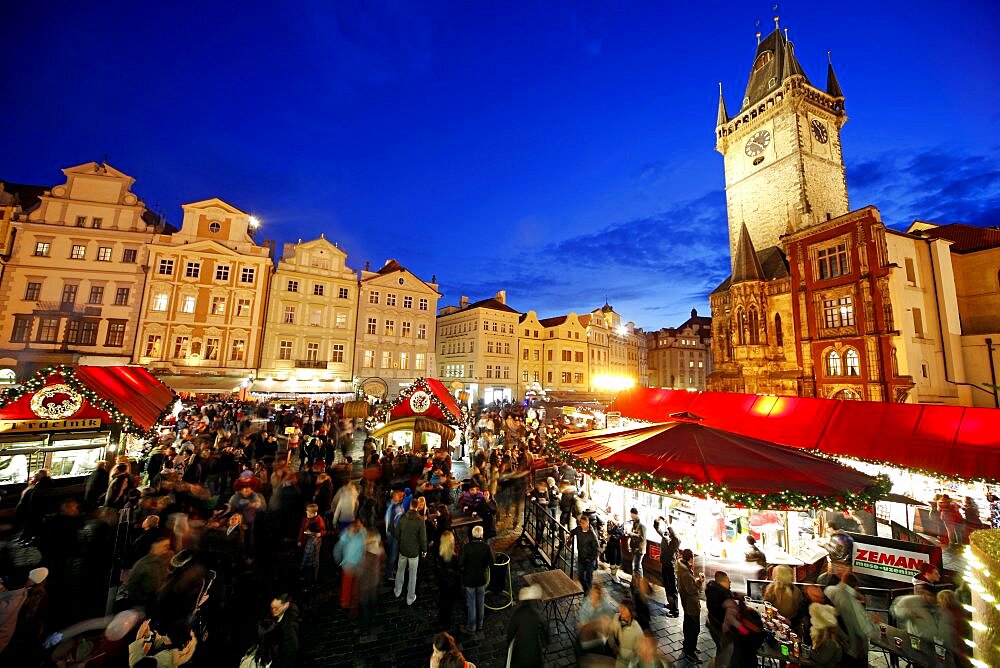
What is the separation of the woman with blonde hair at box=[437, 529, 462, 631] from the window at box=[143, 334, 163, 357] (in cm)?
3161

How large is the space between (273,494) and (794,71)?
45.4 meters

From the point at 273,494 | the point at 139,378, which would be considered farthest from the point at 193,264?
the point at 273,494

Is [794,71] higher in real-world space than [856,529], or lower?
higher

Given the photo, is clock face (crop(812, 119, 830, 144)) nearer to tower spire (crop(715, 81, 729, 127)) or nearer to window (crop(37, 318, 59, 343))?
tower spire (crop(715, 81, 729, 127))

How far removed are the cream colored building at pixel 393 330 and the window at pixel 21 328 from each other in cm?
2060

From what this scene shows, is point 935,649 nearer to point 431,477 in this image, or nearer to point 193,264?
point 431,477

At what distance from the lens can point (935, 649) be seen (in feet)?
16.8

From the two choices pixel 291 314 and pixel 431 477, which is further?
pixel 291 314

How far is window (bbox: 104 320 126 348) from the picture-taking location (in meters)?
27.9

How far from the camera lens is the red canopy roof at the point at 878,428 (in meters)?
9.47

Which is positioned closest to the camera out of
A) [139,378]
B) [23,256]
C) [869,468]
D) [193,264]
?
[869,468]

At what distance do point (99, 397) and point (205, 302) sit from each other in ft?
79.3

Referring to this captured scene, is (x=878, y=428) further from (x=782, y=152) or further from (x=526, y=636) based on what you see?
(x=782, y=152)

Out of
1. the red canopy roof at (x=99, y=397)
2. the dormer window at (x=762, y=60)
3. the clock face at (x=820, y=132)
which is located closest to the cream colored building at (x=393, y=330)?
the red canopy roof at (x=99, y=397)
